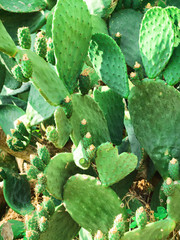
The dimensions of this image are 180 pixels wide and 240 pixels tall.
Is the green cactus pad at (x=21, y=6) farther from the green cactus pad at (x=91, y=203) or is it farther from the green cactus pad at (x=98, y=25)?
the green cactus pad at (x=91, y=203)

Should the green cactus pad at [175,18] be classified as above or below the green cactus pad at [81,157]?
above

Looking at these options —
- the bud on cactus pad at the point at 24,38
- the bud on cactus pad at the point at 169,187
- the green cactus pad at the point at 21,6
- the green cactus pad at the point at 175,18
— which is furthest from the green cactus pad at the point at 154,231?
the green cactus pad at the point at 21,6

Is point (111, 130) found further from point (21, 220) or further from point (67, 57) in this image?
point (21, 220)

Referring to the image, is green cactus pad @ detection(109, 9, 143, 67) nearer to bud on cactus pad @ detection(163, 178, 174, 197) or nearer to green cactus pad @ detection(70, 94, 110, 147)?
green cactus pad @ detection(70, 94, 110, 147)

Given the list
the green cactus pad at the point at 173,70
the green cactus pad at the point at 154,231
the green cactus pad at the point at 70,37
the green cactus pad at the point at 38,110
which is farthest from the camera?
the green cactus pad at the point at 38,110

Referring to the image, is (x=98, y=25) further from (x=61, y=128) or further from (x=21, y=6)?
(x=61, y=128)

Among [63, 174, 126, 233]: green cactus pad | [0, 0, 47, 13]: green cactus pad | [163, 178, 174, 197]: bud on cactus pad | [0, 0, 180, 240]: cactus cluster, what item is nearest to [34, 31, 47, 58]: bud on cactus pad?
[0, 0, 180, 240]: cactus cluster
